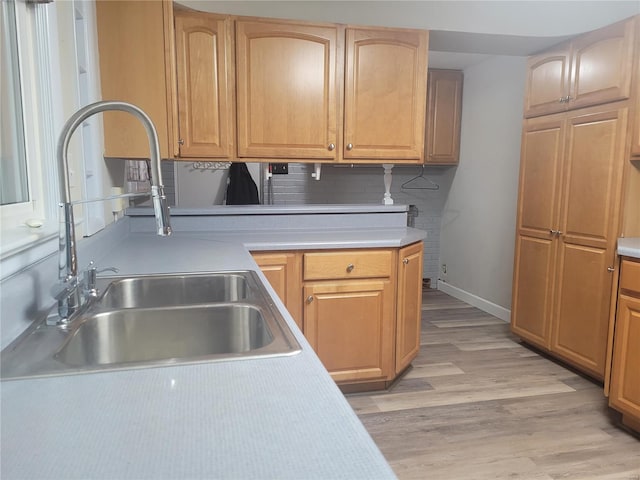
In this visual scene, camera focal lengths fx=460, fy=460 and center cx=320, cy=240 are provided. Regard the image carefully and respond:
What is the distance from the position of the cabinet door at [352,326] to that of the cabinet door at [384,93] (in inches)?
32.8

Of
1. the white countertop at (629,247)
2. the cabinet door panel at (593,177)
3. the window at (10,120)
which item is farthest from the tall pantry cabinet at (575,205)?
the window at (10,120)

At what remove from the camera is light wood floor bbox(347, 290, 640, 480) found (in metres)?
1.94

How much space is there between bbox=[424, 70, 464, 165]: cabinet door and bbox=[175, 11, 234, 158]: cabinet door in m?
2.56

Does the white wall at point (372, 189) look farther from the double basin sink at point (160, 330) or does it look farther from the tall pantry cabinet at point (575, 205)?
the double basin sink at point (160, 330)

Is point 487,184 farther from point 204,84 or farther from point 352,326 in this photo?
point 204,84

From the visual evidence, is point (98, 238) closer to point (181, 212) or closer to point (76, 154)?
point (76, 154)

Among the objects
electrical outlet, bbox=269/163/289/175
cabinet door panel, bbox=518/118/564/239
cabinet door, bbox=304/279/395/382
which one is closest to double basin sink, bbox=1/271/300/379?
cabinet door, bbox=304/279/395/382

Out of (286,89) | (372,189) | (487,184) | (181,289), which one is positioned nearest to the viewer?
(181,289)

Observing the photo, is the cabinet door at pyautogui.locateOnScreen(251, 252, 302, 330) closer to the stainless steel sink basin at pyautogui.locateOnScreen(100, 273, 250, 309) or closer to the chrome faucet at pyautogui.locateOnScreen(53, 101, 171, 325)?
the stainless steel sink basin at pyautogui.locateOnScreen(100, 273, 250, 309)

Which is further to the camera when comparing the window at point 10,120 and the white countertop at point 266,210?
the white countertop at point 266,210

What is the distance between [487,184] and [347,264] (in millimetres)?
2362

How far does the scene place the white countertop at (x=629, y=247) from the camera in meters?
2.15

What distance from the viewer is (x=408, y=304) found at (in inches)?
106

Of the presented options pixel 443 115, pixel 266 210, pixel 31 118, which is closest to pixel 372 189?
pixel 443 115
